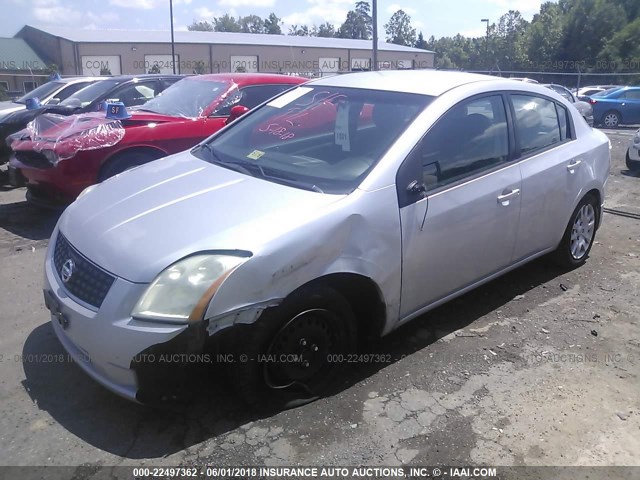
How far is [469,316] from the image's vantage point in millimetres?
4191

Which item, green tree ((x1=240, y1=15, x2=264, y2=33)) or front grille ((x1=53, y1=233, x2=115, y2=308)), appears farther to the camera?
green tree ((x1=240, y1=15, x2=264, y2=33))

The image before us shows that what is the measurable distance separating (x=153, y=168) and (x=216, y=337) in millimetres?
1741

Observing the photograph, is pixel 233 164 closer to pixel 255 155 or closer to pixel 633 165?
pixel 255 155

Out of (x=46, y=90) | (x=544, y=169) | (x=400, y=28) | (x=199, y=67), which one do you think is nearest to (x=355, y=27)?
(x=400, y=28)

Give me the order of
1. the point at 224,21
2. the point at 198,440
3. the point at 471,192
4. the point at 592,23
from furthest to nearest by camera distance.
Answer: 1. the point at 224,21
2. the point at 592,23
3. the point at 471,192
4. the point at 198,440

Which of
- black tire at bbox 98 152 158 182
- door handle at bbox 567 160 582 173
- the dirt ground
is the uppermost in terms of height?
door handle at bbox 567 160 582 173

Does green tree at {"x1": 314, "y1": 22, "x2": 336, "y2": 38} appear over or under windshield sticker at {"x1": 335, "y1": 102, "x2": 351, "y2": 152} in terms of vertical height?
over

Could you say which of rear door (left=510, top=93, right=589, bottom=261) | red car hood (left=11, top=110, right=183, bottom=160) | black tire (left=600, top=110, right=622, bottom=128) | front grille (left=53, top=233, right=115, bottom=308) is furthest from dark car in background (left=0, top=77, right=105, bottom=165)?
black tire (left=600, top=110, right=622, bottom=128)

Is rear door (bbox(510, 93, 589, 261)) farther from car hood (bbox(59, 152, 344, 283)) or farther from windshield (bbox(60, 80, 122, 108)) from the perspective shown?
windshield (bbox(60, 80, 122, 108))

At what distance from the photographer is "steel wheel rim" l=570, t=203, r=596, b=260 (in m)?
4.93

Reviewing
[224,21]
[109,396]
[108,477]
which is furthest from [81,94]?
[224,21]

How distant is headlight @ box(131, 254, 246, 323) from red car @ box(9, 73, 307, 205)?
3.86m

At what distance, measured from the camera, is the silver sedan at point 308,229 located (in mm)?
2645

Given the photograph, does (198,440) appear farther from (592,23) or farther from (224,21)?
(224,21)
